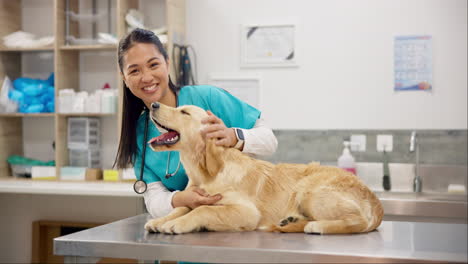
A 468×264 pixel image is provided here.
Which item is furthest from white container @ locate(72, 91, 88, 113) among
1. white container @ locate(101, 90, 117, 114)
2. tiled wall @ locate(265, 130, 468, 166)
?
tiled wall @ locate(265, 130, 468, 166)

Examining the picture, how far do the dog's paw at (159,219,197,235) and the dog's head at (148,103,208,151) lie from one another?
21 centimetres

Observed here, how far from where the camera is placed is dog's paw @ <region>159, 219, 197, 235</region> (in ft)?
4.59

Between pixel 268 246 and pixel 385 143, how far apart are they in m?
2.86

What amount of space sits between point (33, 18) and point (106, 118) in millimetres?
1148

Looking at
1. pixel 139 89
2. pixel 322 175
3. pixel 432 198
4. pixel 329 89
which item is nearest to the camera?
pixel 322 175

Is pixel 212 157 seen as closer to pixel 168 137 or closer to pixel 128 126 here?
pixel 168 137

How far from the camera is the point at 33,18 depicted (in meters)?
4.63

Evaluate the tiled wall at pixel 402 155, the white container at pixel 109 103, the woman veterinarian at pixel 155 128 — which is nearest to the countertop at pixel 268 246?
the woman veterinarian at pixel 155 128

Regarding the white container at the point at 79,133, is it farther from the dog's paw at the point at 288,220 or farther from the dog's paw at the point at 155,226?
the dog's paw at the point at 288,220

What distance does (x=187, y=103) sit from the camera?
5.85ft

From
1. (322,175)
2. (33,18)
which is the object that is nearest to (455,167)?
(322,175)

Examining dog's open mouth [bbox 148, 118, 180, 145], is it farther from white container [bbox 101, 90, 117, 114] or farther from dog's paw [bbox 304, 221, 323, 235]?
white container [bbox 101, 90, 117, 114]

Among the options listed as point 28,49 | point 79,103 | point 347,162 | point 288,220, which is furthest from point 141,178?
point 28,49

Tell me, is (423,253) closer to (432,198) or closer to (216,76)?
(432,198)
